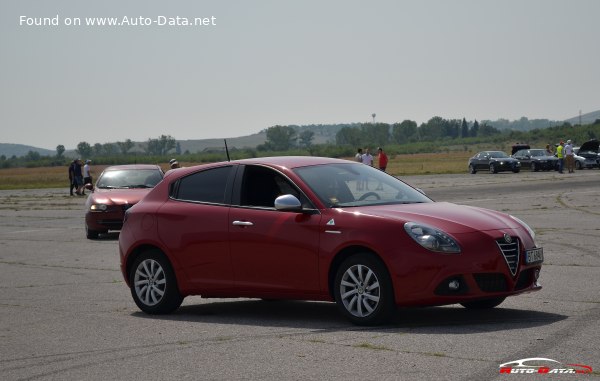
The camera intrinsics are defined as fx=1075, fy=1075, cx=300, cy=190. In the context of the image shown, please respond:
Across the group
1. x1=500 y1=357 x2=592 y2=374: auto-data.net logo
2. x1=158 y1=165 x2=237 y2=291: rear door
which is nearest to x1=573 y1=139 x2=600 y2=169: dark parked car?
x1=158 y1=165 x2=237 y2=291: rear door

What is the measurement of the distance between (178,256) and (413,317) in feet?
7.91

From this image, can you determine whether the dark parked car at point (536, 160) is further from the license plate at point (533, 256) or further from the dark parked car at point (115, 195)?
the license plate at point (533, 256)

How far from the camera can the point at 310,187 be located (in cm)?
969

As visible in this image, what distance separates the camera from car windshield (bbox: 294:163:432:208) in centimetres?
966

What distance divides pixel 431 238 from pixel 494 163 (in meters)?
54.0

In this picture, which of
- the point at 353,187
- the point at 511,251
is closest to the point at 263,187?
the point at 353,187

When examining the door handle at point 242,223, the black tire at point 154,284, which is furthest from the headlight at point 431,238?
the black tire at point 154,284

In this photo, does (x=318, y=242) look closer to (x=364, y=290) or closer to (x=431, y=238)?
(x=364, y=290)

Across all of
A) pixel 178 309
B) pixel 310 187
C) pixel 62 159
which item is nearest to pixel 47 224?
pixel 178 309

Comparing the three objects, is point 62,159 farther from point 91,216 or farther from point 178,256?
point 178,256

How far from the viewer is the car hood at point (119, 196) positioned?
21734 millimetres

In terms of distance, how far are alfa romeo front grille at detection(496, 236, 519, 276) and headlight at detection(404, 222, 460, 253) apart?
1.42 ft

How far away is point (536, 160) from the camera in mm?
62000

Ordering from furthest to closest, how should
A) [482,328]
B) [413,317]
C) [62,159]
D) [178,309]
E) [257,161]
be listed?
1. [62,159]
2. [178,309]
3. [257,161]
4. [413,317]
5. [482,328]
